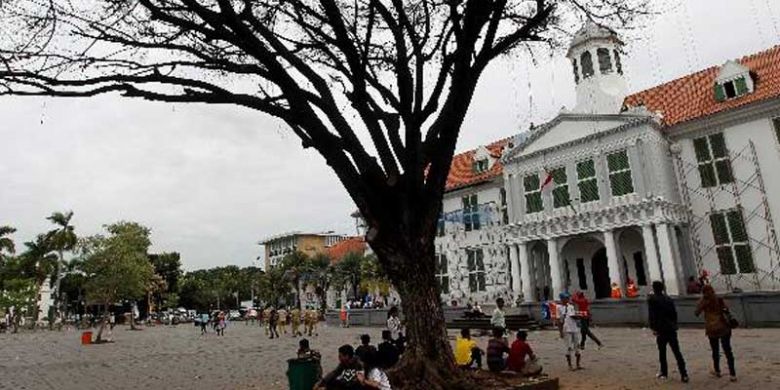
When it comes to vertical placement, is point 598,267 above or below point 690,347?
above

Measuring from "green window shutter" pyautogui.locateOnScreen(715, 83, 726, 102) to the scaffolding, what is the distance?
262cm

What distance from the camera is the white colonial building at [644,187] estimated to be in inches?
933

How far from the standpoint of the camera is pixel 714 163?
24.9 m

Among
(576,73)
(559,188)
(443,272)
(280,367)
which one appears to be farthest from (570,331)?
(443,272)

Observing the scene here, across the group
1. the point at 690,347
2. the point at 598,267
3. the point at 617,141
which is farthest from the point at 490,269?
the point at 690,347

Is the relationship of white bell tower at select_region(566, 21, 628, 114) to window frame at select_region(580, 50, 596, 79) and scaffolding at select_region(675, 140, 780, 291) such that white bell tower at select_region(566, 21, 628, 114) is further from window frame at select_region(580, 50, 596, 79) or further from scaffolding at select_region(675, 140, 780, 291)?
scaffolding at select_region(675, 140, 780, 291)

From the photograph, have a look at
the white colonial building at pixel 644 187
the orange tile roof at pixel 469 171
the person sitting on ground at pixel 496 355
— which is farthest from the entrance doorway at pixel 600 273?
the person sitting on ground at pixel 496 355

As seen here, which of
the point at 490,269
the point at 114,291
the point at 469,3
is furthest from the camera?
the point at 114,291

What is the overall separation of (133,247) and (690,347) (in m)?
36.5

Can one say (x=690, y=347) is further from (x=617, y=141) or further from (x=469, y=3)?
(x=617, y=141)

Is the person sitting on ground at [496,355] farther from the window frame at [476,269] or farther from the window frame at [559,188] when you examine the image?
the window frame at [476,269]

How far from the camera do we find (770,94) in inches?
910

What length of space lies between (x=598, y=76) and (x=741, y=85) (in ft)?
22.1

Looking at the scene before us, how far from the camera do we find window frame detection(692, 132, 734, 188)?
965 inches
